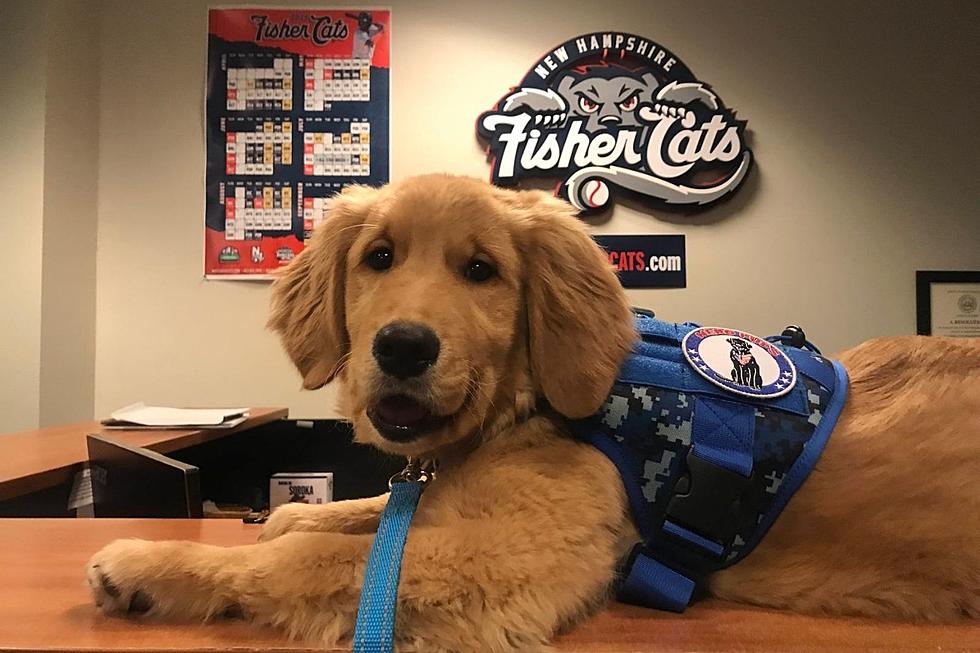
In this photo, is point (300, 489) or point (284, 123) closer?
point (300, 489)

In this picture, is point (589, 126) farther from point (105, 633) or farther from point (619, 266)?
point (105, 633)

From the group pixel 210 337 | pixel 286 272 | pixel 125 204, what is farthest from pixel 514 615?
pixel 125 204

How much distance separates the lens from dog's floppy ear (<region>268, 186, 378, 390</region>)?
2.86 ft

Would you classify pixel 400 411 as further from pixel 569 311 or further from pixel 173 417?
pixel 173 417

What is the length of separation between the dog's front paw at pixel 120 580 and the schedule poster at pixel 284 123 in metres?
1.88

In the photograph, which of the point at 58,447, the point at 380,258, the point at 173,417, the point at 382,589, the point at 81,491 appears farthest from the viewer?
the point at 173,417

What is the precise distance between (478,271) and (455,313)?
0.09 metres

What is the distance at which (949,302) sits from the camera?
7.96 feet

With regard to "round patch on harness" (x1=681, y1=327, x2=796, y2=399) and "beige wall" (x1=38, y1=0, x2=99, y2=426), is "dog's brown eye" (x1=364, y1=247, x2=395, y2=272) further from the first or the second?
"beige wall" (x1=38, y1=0, x2=99, y2=426)

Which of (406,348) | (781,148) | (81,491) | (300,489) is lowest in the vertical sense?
(300,489)

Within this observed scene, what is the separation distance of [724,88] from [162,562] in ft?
7.79

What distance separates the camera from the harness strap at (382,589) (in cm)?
56

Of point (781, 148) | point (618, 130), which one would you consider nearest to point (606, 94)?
point (618, 130)

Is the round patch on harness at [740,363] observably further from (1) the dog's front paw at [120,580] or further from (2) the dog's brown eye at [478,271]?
(1) the dog's front paw at [120,580]
